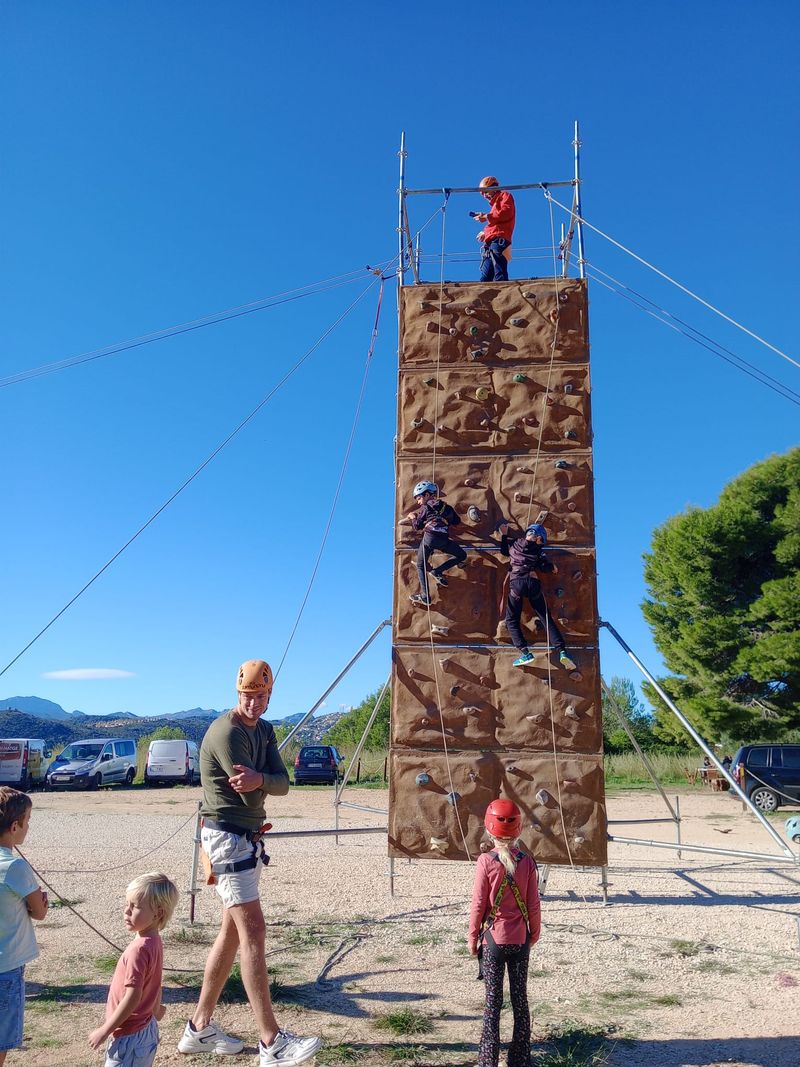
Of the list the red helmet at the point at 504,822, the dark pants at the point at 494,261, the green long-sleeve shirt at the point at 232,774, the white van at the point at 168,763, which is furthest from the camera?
the white van at the point at 168,763

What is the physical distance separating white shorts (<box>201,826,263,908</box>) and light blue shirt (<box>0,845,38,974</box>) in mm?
1076

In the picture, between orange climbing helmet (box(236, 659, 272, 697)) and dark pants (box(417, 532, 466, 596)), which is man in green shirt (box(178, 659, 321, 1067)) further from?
dark pants (box(417, 532, 466, 596))

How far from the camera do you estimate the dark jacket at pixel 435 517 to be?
8.42 meters

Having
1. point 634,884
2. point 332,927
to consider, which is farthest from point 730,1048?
point 634,884

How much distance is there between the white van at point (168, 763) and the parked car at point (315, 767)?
11.2 feet

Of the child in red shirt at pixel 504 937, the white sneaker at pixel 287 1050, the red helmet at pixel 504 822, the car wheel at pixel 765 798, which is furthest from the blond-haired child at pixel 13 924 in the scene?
the car wheel at pixel 765 798

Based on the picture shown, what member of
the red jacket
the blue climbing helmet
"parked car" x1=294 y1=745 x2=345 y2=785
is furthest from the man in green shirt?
"parked car" x1=294 y1=745 x2=345 y2=785

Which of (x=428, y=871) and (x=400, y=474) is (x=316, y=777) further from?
(x=400, y=474)

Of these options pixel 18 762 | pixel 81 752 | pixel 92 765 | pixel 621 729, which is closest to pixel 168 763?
pixel 92 765

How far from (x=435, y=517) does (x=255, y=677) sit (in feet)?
13.1

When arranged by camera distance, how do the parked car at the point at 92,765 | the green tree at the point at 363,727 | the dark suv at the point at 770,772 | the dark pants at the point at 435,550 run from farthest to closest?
the green tree at the point at 363,727, the parked car at the point at 92,765, the dark suv at the point at 770,772, the dark pants at the point at 435,550

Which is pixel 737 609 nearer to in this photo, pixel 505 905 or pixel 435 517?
pixel 435 517

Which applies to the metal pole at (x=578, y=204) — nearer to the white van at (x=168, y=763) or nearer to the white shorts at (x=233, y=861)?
the white shorts at (x=233, y=861)

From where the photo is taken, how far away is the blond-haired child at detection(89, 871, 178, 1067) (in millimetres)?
3369
